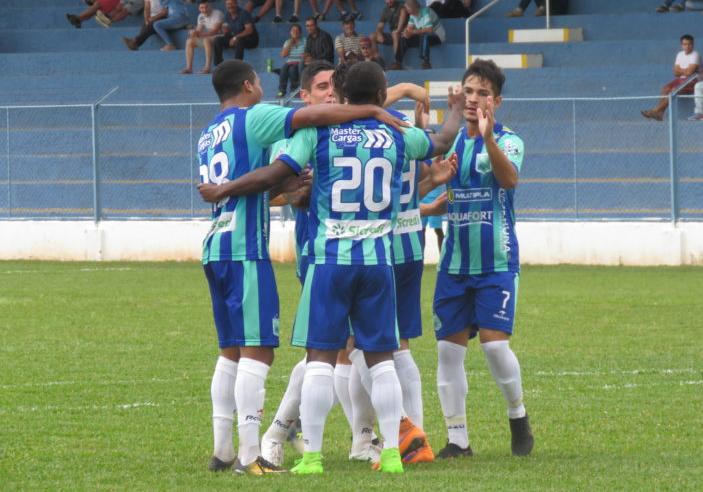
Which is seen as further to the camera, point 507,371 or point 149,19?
point 149,19

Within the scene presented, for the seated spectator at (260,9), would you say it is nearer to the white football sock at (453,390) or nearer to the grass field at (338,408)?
the grass field at (338,408)

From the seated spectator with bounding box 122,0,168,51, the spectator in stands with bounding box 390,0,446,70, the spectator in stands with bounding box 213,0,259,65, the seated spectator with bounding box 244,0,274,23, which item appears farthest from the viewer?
the seated spectator with bounding box 122,0,168,51

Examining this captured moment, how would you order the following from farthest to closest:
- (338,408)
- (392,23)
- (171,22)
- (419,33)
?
(171,22) → (392,23) → (419,33) → (338,408)

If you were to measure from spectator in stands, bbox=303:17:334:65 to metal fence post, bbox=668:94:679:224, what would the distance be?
6878mm

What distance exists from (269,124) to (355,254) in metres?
0.74

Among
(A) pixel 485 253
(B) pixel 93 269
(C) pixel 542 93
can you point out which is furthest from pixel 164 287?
(A) pixel 485 253

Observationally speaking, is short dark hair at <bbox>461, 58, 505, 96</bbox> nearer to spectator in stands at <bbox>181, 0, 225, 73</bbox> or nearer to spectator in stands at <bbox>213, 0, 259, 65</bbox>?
spectator in stands at <bbox>213, 0, 259, 65</bbox>

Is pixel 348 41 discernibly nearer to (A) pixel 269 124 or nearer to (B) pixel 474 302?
(B) pixel 474 302

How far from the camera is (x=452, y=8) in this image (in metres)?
27.7

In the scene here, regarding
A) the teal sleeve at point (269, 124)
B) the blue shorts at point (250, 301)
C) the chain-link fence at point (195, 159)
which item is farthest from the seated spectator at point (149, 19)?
the blue shorts at point (250, 301)

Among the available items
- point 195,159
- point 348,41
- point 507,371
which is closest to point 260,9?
point 348,41

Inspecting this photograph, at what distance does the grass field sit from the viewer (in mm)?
6727

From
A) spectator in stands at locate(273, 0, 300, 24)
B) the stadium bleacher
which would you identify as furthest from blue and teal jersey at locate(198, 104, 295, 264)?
spectator in stands at locate(273, 0, 300, 24)

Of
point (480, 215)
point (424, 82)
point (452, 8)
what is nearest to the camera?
point (480, 215)
